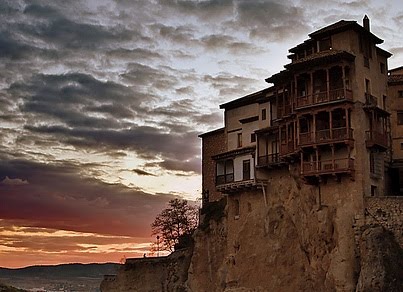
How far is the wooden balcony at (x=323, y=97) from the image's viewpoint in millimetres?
53312

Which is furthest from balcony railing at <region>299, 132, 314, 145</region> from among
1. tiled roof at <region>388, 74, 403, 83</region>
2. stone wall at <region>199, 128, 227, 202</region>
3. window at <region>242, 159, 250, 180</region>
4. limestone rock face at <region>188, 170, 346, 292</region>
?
stone wall at <region>199, 128, 227, 202</region>

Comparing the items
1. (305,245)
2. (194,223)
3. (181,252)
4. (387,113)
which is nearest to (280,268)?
(305,245)

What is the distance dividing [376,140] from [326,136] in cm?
407

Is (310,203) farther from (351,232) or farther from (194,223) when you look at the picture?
(194,223)

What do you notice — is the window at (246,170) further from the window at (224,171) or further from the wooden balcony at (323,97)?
the wooden balcony at (323,97)

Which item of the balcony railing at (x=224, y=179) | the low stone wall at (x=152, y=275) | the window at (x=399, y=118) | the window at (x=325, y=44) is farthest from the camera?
the low stone wall at (x=152, y=275)

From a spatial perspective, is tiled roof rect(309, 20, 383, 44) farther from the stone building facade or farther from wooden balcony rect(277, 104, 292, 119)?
wooden balcony rect(277, 104, 292, 119)

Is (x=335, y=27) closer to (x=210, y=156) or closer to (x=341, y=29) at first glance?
(x=341, y=29)

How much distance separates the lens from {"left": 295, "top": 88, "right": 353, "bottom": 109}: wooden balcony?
53312 millimetres

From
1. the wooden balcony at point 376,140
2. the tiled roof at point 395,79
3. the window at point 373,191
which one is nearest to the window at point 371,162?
the wooden balcony at point 376,140

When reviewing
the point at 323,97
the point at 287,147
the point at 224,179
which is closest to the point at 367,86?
the point at 323,97

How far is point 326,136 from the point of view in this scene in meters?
53.5

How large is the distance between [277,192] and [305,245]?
22.7 feet

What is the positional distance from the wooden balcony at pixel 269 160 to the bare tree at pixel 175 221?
103 feet
